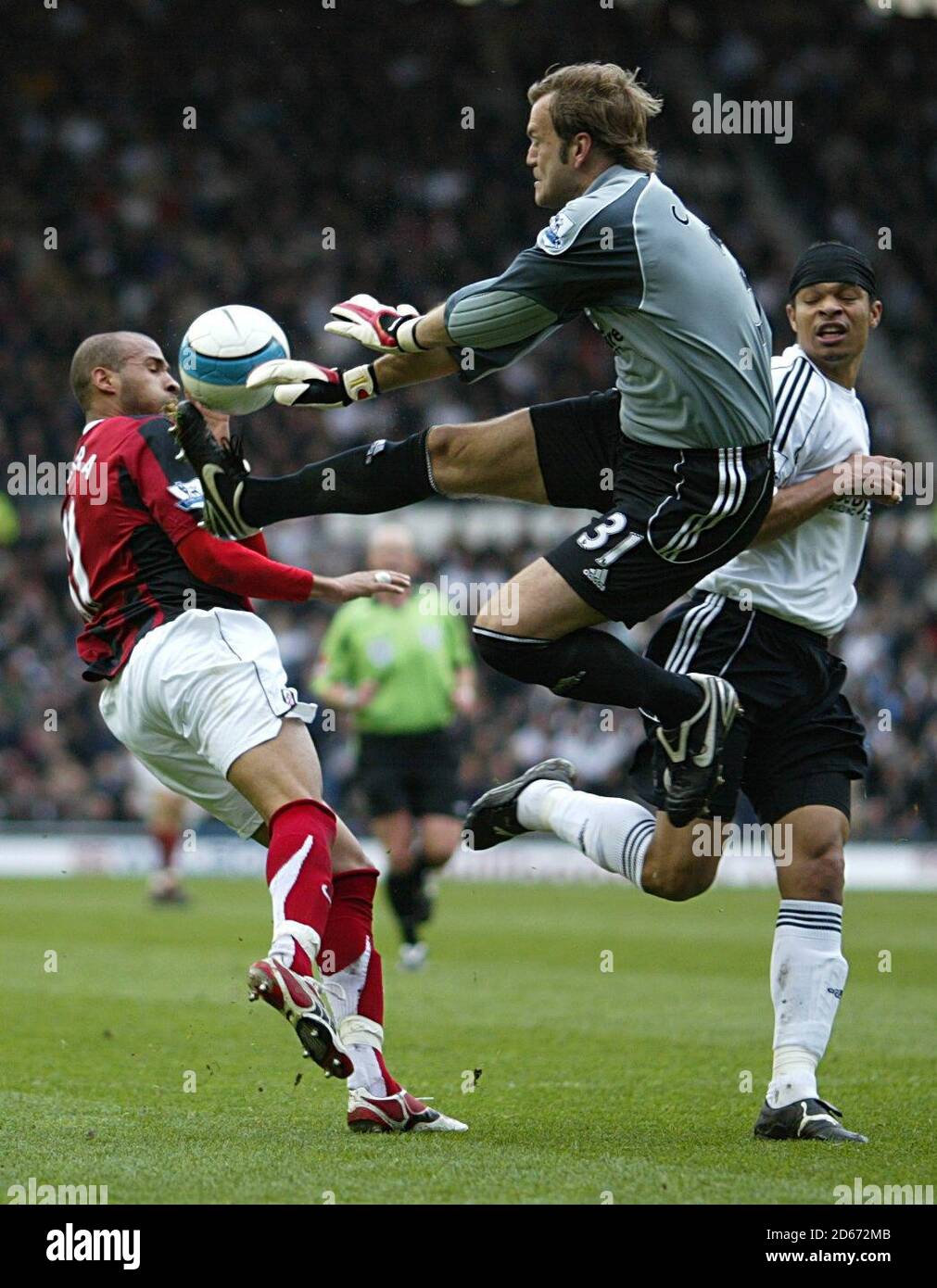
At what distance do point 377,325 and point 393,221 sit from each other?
58.4 feet

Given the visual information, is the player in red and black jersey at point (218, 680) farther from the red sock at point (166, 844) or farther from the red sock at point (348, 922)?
the red sock at point (166, 844)

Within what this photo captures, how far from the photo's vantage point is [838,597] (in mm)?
6191

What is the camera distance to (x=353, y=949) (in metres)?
5.84

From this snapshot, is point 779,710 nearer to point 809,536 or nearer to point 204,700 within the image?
point 809,536

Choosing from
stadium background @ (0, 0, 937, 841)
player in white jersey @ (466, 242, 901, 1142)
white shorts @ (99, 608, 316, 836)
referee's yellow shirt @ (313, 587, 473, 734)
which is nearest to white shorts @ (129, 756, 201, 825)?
stadium background @ (0, 0, 937, 841)

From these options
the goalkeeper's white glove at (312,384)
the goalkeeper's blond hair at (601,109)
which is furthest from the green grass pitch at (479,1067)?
the goalkeeper's blond hair at (601,109)

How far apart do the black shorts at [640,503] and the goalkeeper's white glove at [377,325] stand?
481mm

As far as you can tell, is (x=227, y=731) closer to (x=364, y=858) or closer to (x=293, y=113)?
(x=364, y=858)

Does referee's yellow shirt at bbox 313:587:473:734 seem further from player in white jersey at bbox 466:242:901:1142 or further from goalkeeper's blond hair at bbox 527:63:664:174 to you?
goalkeeper's blond hair at bbox 527:63:664:174

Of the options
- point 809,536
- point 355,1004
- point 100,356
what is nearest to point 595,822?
point 355,1004

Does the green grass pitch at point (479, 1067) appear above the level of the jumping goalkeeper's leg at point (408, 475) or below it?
below

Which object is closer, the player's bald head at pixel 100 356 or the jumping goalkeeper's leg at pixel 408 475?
the jumping goalkeeper's leg at pixel 408 475

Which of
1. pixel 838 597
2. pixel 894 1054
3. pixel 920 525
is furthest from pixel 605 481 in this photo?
pixel 920 525

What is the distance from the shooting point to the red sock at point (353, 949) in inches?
229
